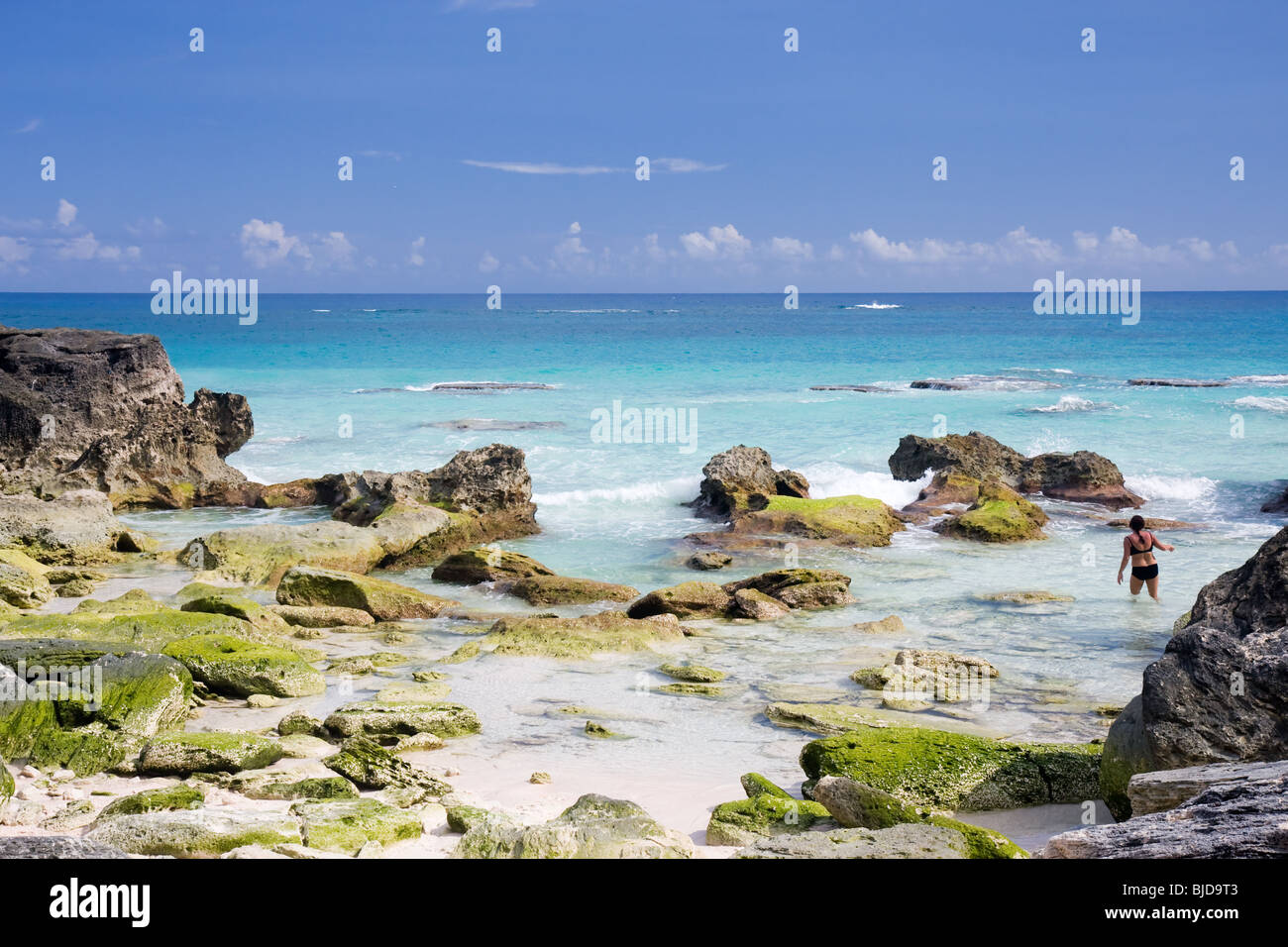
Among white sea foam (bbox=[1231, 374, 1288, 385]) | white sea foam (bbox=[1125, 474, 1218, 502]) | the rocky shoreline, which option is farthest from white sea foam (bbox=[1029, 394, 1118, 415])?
the rocky shoreline

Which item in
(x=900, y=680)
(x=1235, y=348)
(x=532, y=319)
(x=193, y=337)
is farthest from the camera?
(x=532, y=319)

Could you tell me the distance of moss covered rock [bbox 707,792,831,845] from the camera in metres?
5.73

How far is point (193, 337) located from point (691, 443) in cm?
5483

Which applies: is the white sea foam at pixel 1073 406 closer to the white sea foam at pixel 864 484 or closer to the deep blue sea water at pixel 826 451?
the deep blue sea water at pixel 826 451

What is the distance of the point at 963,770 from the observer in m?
6.47

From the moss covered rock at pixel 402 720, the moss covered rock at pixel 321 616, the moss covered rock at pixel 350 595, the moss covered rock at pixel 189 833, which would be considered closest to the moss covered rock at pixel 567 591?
the moss covered rock at pixel 350 595

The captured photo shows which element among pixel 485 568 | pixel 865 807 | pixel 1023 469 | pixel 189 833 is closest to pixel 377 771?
pixel 189 833

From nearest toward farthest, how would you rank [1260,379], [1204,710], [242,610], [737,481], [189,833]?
[189,833] < [1204,710] < [242,610] < [737,481] < [1260,379]

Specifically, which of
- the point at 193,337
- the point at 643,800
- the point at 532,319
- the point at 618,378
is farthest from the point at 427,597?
the point at 532,319

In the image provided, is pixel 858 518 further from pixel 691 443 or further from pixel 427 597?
pixel 691 443

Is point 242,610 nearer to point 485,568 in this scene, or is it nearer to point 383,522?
point 485,568

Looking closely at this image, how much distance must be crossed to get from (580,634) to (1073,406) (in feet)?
88.1
